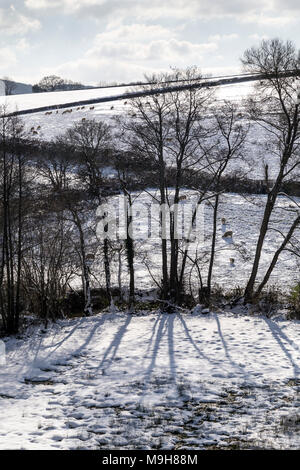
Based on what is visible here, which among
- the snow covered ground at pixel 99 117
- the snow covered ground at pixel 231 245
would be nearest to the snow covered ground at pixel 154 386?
the snow covered ground at pixel 231 245

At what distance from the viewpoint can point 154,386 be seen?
372 inches

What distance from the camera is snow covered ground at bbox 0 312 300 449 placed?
7.23 m

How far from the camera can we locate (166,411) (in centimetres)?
827

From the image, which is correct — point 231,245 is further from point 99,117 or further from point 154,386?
point 99,117

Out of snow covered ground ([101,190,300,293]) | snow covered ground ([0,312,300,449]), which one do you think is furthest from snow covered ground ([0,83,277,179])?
snow covered ground ([0,312,300,449])

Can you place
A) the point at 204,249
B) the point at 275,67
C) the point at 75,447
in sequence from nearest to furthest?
the point at 75,447 < the point at 275,67 < the point at 204,249

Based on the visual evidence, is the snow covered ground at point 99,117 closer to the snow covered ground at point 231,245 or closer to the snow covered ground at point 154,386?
the snow covered ground at point 231,245

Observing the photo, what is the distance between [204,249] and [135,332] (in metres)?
12.5

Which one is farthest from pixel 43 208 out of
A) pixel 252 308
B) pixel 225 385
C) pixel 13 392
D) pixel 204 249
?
pixel 225 385

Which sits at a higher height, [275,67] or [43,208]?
[275,67]

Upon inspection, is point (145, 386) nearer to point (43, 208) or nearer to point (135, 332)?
point (135, 332)

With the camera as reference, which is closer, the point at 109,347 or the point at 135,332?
the point at 109,347

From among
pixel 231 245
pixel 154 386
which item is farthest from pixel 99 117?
pixel 154 386

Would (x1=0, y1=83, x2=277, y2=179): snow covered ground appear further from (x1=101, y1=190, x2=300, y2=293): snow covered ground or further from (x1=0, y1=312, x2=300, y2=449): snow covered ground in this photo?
(x1=0, y1=312, x2=300, y2=449): snow covered ground
